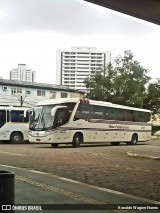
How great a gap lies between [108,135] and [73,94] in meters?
34.4

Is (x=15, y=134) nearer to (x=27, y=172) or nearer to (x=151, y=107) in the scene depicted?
(x=27, y=172)

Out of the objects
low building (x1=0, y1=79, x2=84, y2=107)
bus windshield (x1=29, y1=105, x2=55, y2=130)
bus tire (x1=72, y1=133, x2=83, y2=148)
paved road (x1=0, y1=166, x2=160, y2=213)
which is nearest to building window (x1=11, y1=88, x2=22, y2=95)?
low building (x1=0, y1=79, x2=84, y2=107)

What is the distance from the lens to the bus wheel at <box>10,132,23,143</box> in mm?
28775

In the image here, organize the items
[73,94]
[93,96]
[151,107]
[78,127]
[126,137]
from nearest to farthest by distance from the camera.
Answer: [78,127]
[126,137]
[93,96]
[151,107]
[73,94]

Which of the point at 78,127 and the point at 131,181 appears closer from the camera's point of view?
the point at 131,181

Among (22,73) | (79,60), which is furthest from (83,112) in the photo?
(22,73)

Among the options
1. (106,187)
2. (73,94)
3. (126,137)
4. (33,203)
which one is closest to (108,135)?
(126,137)

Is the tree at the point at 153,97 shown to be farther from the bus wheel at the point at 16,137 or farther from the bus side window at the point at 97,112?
the bus wheel at the point at 16,137

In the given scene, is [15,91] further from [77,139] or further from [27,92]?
[77,139]

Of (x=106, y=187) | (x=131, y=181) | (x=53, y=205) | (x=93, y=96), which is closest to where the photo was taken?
(x=53, y=205)

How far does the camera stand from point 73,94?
6212 centimetres

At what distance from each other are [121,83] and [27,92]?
55.3ft

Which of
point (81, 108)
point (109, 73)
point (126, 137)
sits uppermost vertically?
point (109, 73)

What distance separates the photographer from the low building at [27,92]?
54469 millimetres
